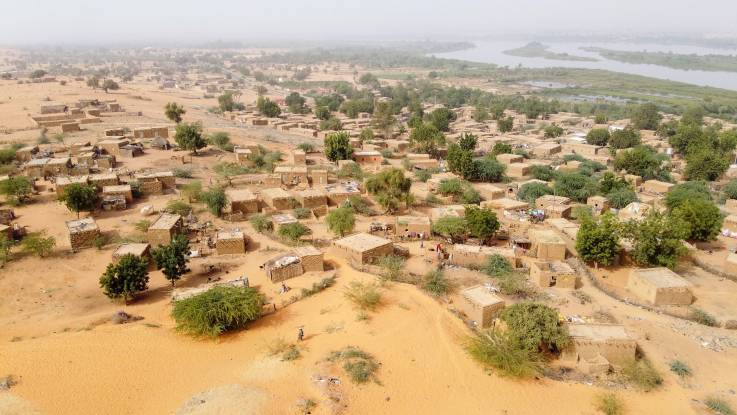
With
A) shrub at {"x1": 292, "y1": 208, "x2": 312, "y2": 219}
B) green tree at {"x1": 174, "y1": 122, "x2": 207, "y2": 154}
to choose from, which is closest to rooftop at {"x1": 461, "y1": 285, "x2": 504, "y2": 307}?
shrub at {"x1": 292, "y1": 208, "x2": 312, "y2": 219}

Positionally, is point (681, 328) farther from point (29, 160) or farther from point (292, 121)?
point (292, 121)

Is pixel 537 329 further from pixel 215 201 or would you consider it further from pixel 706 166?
pixel 706 166

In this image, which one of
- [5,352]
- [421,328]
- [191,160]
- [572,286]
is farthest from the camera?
[191,160]

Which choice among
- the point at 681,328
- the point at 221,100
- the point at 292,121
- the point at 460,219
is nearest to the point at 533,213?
the point at 460,219

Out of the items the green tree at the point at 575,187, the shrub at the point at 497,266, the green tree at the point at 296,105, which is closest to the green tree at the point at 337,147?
the green tree at the point at 575,187

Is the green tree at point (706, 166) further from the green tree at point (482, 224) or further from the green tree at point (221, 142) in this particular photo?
the green tree at point (221, 142)

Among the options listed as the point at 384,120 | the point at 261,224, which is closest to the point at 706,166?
the point at 384,120
